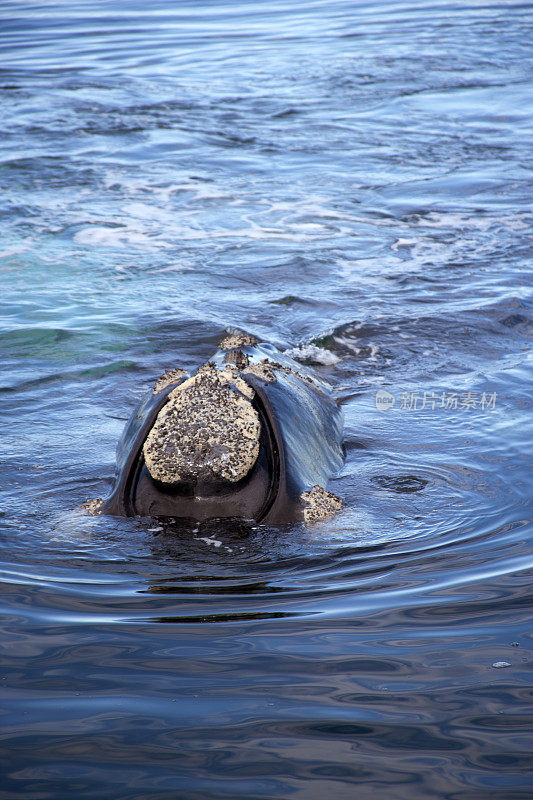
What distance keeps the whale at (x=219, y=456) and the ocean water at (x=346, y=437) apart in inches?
4.3

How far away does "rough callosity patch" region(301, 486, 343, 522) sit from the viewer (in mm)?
4051

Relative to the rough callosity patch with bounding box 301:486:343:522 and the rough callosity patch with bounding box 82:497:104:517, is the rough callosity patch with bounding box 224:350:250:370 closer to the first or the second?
the rough callosity patch with bounding box 301:486:343:522

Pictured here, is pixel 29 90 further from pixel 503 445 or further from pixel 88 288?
pixel 503 445

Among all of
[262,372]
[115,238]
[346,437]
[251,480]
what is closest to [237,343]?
[262,372]

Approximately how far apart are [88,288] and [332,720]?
22.4 ft

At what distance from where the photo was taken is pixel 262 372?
4.34m

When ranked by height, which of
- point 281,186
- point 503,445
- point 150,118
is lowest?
point 503,445

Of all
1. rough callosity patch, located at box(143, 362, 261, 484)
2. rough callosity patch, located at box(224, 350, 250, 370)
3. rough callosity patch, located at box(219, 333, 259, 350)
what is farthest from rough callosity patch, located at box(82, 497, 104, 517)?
rough callosity patch, located at box(219, 333, 259, 350)

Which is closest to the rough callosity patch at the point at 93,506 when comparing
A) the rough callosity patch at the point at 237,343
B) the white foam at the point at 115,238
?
the rough callosity patch at the point at 237,343

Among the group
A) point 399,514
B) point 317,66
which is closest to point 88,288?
point 399,514

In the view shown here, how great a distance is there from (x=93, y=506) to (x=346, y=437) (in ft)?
5.74

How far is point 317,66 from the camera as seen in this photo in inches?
803

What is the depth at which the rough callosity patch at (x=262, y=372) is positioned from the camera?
14.1 ft

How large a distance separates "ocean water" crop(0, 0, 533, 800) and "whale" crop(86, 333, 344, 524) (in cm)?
11
